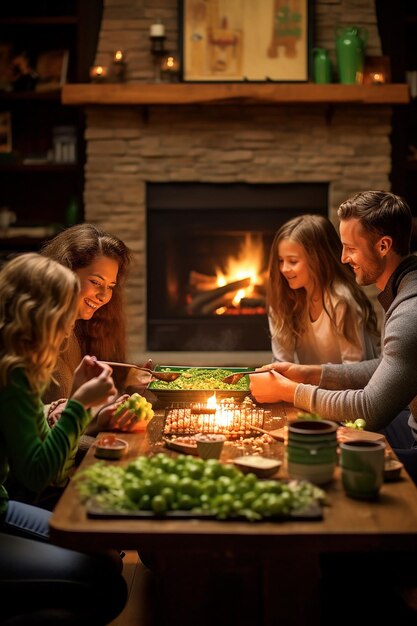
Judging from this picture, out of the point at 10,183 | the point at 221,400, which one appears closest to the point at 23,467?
the point at 221,400

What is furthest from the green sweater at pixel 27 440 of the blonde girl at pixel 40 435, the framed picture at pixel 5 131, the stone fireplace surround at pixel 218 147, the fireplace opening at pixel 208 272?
the framed picture at pixel 5 131

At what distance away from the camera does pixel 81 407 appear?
180 centimetres

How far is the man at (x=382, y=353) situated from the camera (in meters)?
2.19

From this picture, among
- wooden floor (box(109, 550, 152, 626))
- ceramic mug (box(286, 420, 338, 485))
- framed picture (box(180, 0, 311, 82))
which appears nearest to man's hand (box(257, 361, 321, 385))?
wooden floor (box(109, 550, 152, 626))

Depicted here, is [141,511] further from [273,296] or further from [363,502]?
[273,296]

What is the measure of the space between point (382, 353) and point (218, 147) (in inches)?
111

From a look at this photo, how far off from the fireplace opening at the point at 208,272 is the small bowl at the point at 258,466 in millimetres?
3401

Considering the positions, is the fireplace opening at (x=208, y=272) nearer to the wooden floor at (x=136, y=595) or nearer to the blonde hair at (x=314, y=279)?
the blonde hair at (x=314, y=279)

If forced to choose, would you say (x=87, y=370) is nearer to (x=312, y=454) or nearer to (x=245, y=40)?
(x=312, y=454)

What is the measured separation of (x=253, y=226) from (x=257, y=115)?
0.64m

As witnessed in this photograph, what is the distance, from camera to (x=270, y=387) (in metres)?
2.44

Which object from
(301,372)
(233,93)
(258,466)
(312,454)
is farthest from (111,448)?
(233,93)

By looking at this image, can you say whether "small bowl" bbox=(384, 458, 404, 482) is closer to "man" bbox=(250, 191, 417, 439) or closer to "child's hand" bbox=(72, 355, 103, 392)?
"man" bbox=(250, 191, 417, 439)

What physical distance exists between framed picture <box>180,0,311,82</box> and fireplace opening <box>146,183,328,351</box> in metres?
0.75
